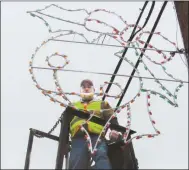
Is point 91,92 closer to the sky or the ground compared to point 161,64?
closer to the ground

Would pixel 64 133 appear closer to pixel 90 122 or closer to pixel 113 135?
pixel 90 122

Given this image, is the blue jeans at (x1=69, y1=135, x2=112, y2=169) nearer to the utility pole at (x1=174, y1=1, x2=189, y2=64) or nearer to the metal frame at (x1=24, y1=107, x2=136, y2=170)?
the metal frame at (x1=24, y1=107, x2=136, y2=170)

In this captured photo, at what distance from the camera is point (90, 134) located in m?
5.02

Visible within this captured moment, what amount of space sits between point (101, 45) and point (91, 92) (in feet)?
2.34

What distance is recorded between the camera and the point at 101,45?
539 cm

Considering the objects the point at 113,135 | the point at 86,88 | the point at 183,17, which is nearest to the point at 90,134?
the point at 113,135

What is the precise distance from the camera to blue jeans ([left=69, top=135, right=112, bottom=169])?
15.5ft

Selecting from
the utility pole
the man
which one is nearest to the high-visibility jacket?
the man

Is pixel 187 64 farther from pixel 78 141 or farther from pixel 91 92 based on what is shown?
pixel 78 141

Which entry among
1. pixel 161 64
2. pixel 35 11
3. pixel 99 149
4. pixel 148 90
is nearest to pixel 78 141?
pixel 99 149

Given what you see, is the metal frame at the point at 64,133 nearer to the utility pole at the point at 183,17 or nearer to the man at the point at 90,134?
the man at the point at 90,134

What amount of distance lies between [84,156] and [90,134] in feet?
1.12

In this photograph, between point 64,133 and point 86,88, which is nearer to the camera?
point 64,133

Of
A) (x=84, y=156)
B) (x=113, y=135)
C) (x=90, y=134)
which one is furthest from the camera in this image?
(x=113, y=135)
